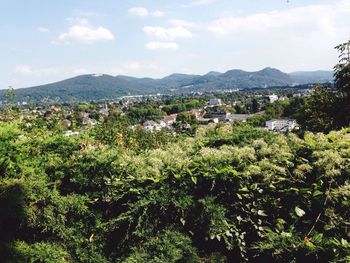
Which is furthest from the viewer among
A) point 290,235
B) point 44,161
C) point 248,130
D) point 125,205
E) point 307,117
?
point 307,117

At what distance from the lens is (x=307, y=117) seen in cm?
1093

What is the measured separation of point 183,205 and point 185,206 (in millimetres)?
21

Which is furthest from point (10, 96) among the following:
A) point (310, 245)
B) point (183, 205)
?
point (310, 245)

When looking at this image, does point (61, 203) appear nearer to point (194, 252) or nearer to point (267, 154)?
point (194, 252)

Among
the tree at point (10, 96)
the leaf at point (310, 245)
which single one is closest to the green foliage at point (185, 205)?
the leaf at point (310, 245)

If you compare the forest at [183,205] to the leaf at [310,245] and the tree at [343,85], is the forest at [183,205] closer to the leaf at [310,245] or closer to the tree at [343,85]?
the leaf at [310,245]

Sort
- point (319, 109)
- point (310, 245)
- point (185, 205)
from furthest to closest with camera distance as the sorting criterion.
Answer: point (319, 109)
point (185, 205)
point (310, 245)

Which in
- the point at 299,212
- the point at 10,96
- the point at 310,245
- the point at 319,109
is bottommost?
the point at 310,245

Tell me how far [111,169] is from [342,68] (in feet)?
27.2

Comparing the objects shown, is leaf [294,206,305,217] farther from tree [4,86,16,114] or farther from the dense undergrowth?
tree [4,86,16,114]

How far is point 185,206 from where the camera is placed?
326 centimetres

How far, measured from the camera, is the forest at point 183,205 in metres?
3.04

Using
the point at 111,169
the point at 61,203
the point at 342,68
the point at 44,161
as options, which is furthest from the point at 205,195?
the point at 342,68

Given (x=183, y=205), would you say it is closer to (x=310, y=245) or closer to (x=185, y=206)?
(x=185, y=206)
